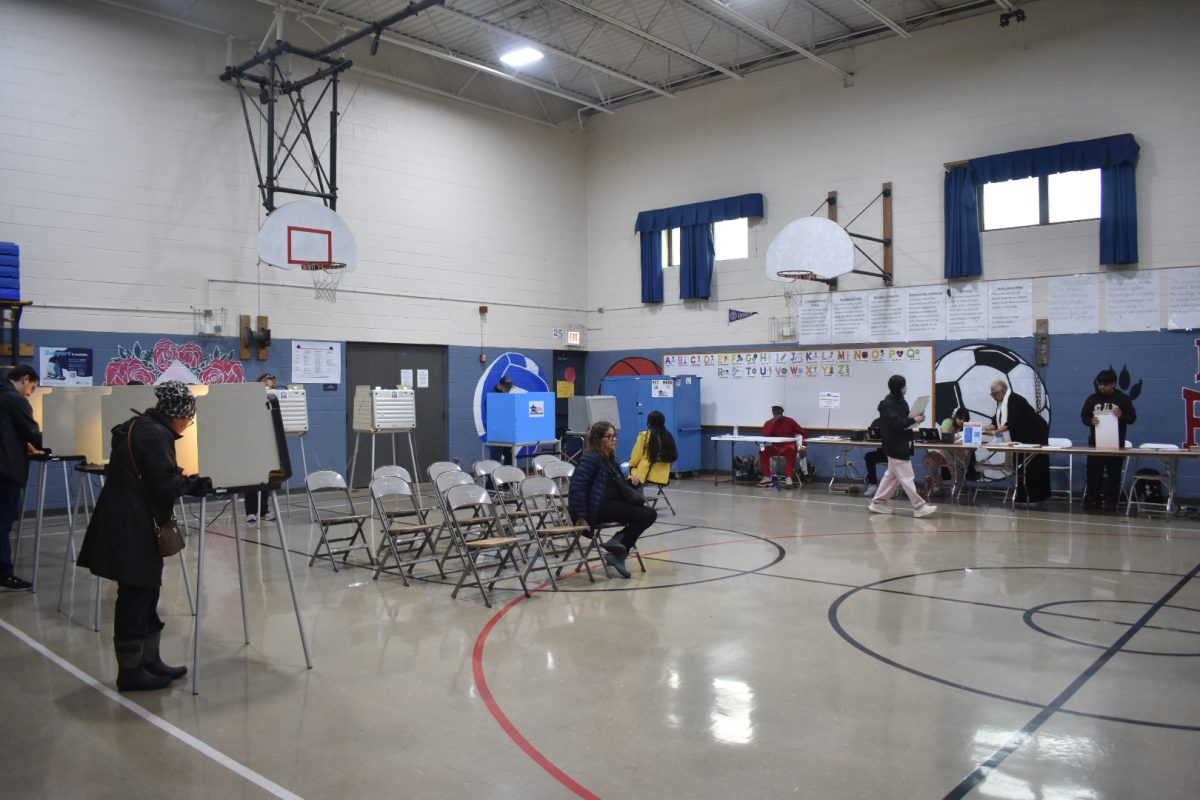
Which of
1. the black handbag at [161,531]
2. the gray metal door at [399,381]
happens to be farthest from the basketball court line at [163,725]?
the gray metal door at [399,381]

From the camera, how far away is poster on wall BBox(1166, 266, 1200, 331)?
9.48 m

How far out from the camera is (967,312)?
11070 millimetres

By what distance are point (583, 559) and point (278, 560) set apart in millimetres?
2675

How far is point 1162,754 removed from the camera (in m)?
3.14

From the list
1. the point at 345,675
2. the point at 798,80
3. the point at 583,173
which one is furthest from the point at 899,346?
the point at 345,675

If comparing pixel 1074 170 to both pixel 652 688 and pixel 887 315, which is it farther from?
pixel 652 688

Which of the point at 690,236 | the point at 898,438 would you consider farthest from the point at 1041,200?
the point at 690,236

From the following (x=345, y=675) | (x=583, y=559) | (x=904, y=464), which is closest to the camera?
(x=345, y=675)

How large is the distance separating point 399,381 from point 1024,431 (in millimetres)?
8576

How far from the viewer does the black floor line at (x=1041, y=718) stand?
2914 millimetres

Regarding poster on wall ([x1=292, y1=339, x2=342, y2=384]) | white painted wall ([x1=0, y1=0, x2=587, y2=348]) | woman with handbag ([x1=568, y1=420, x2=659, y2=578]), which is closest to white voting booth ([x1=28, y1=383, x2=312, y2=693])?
woman with handbag ([x1=568, y1=420, x2=659, y2=578])

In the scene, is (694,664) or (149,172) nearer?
(694,664)

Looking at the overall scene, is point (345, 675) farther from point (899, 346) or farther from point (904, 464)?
point (899, 346)

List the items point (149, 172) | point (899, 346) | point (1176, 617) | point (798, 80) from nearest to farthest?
point (1176, 617) < point (149, 172) < point (899, 346) < point (798, 80)
